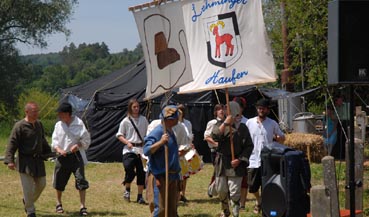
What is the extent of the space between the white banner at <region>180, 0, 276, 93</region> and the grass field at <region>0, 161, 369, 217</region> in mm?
2398

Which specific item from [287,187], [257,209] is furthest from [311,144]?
[287,187]

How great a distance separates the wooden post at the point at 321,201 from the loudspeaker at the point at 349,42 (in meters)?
1.12

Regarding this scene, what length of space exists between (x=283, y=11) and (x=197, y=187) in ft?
26.8

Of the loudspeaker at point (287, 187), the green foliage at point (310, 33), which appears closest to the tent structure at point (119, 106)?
the green foliage at point (310, 33)

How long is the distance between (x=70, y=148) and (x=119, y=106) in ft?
29.3

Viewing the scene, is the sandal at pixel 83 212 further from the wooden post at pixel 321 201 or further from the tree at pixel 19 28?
the tree at pixel 19 28

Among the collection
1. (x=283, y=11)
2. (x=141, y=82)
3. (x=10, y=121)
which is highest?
(x=283, y=11)

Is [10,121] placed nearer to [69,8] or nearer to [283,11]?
[69,8]

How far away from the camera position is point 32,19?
37188 millimetres

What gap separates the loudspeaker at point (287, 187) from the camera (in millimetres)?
7523

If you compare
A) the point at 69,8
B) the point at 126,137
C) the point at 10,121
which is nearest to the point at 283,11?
the point at 126,137

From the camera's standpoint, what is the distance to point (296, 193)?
7566 mm

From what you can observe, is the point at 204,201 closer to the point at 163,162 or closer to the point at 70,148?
the point at 70,148

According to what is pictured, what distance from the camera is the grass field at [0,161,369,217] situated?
36.6ft
